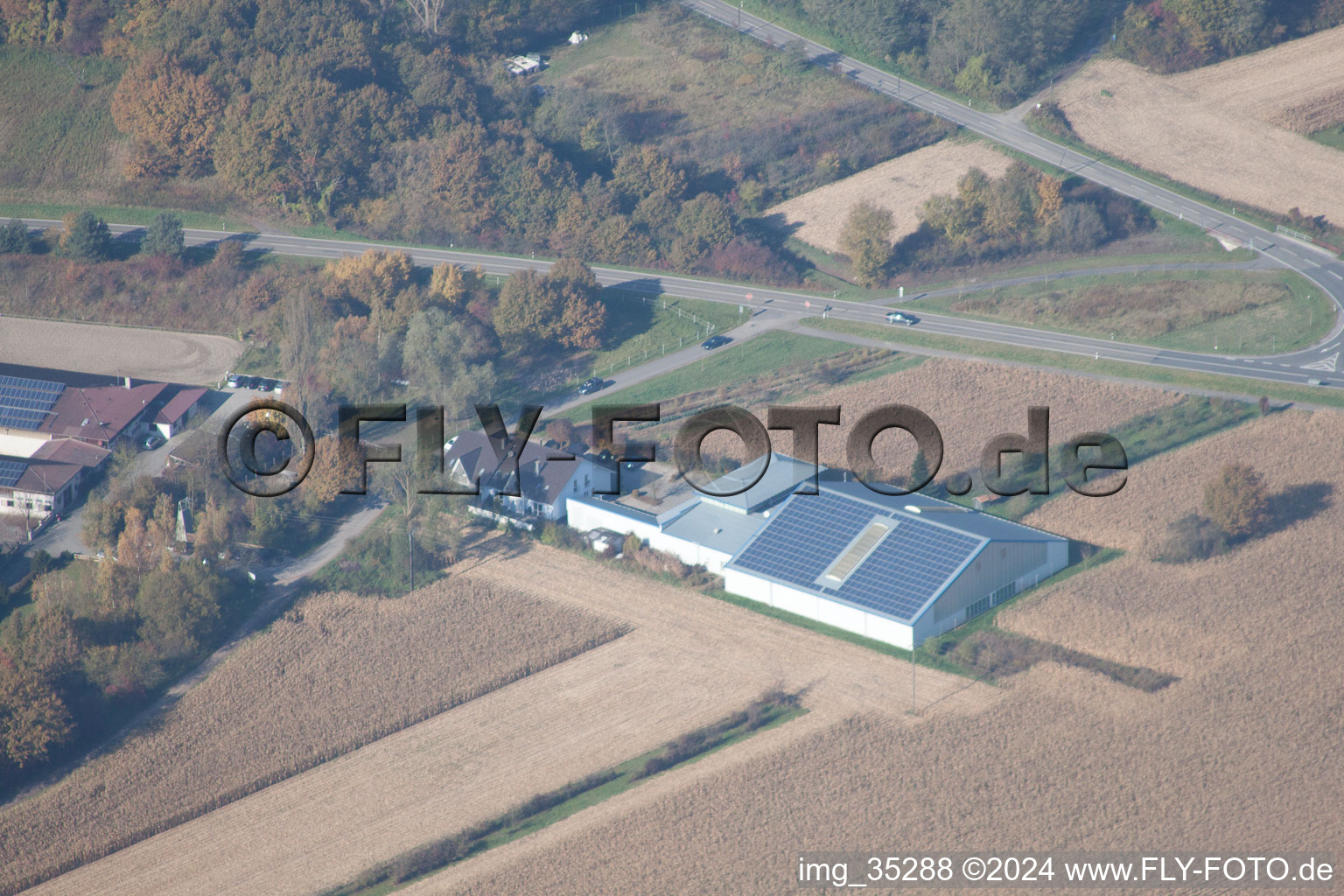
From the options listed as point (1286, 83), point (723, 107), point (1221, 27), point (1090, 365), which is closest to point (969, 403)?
point (1090, 365)

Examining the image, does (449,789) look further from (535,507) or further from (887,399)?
(887,399)

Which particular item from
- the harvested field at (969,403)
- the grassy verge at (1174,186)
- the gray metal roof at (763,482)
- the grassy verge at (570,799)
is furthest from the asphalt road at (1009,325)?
the grassy verge at (570,799)

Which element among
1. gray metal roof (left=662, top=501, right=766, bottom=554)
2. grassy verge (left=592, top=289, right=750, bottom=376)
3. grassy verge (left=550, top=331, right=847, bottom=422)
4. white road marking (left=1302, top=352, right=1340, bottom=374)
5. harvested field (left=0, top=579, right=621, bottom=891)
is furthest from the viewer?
A: grassy verge (left=592, top=289, right=750, bottom=376)

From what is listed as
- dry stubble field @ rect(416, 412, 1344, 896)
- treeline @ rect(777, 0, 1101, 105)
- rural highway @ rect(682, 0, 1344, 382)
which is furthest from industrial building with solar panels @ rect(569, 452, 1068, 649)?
treeline @ rect(777, 0, 1101, 105)

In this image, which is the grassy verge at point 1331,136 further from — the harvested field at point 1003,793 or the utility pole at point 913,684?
the utility pole at point 913,684

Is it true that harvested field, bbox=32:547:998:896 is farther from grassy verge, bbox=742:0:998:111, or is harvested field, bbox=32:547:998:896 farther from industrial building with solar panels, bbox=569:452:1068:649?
grassy verge, bbox=742:0:998:111

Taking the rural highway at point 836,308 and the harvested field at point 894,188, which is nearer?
the rural highway at point 836,308
